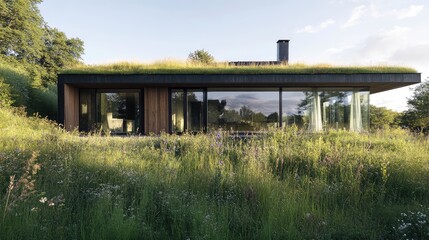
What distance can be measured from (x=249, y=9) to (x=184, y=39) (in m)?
6.18

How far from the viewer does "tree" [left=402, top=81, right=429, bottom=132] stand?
1852 centimetres

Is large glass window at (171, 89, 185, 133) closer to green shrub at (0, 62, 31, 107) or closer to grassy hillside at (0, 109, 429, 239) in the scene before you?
green shrub at (0, 62, 31, 107)

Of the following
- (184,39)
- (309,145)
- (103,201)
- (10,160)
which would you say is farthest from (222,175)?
(184,39)

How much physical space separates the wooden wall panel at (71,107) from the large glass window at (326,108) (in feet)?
30.6

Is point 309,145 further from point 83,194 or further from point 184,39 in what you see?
point 184,39

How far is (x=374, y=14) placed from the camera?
42.2 ft

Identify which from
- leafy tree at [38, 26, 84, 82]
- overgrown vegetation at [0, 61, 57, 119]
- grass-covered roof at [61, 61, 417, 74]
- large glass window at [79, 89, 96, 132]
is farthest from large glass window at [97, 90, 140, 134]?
leafy tree at [38, 26, 84, 82]

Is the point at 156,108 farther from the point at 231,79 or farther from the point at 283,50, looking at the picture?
the point at 283,50

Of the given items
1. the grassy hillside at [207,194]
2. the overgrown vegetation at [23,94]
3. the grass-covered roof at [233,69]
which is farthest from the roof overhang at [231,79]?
the grassy hillside at [207,194]

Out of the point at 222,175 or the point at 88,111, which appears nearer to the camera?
the point at 222,175

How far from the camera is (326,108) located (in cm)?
1404

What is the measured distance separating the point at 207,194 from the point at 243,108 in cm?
1010

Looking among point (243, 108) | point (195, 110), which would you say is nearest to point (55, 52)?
point (195, 110)

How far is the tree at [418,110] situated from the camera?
1852cm
